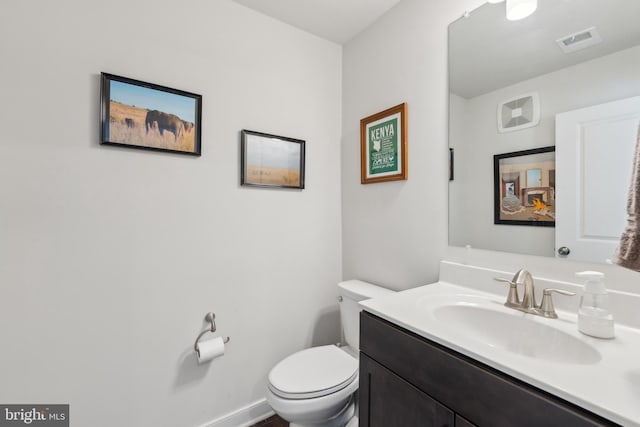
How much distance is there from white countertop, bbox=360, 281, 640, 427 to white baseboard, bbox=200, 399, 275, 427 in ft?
3.64

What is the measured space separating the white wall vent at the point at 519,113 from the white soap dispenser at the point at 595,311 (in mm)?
589

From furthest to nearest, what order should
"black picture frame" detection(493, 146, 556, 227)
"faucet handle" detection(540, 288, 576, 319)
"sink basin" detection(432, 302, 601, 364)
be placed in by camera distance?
1. "black picture frame" detection(493, 146, 556, 227)
2. "faucet handle" detection(540, 288, 576, 319)
3. "sink basin" detection(432, 302, 601, 364)

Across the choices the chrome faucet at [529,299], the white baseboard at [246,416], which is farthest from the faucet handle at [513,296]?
the white baseboard at [246,416]

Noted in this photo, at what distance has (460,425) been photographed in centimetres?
69

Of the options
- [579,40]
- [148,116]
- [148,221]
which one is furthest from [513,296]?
[148,116]

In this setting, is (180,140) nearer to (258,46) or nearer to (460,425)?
(258,46)

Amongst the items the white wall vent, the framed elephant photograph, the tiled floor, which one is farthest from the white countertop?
the framed elephant photograph

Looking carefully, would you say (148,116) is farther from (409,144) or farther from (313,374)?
(313,374)

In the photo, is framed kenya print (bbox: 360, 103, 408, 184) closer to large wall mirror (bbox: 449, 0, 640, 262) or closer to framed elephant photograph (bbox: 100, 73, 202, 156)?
large wall mirror (bbox: 449, 0, 640, 262)

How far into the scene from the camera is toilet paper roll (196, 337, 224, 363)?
132 centimetres

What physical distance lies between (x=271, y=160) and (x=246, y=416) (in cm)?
145

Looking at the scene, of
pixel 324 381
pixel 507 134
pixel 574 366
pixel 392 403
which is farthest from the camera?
pixel 324 381

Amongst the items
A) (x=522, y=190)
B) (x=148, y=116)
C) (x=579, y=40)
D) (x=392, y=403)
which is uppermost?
(x=579, y=40)

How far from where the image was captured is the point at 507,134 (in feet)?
3.69
